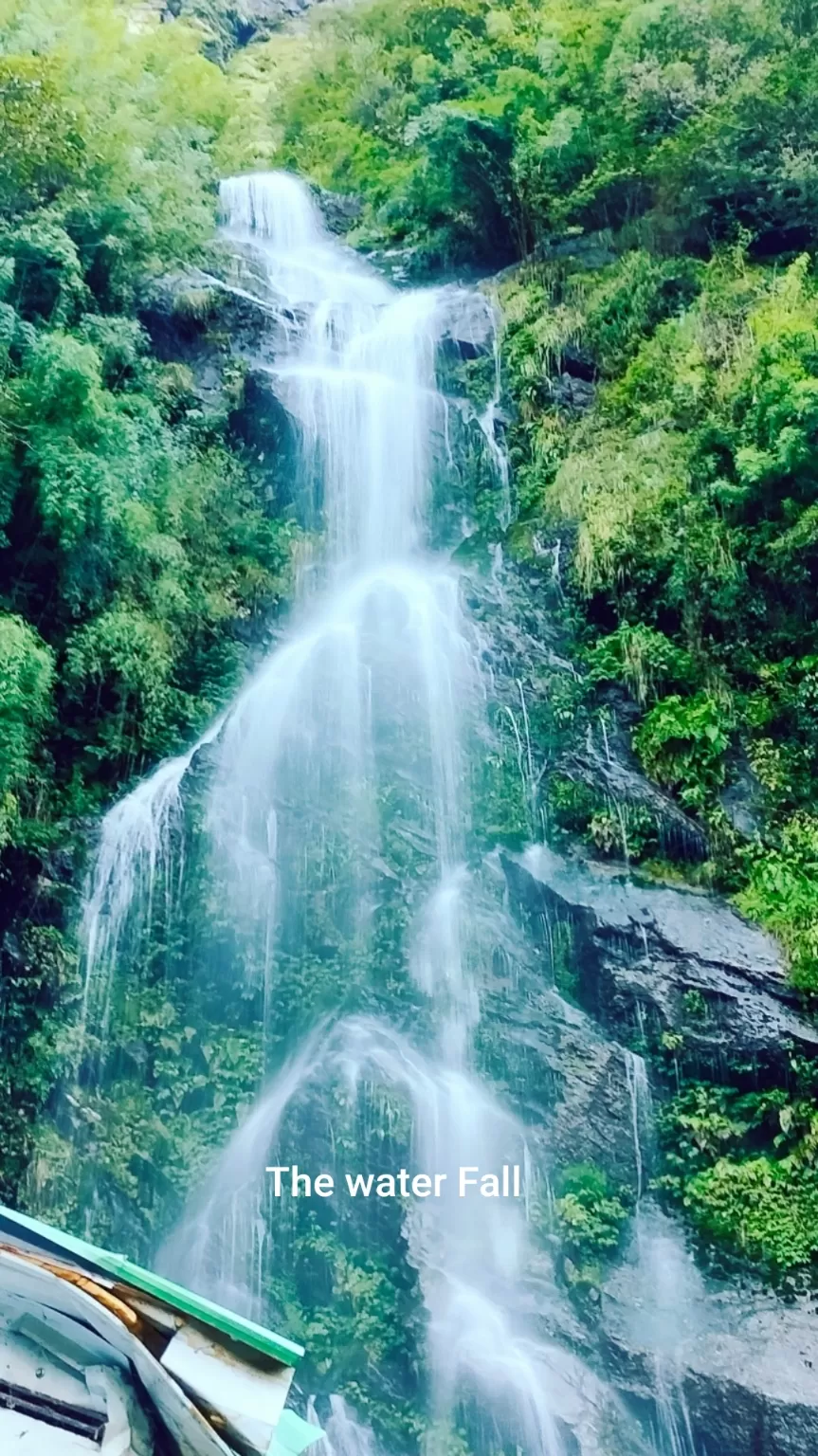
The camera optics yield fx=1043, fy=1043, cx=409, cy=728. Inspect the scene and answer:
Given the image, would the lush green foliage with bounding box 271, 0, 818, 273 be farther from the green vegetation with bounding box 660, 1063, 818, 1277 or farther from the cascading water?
the green vegetation with bounding box 660, 1063, 818, 1277

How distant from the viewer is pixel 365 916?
257 inches

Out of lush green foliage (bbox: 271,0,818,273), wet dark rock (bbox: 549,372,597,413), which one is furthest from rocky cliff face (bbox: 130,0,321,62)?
wet dark rock (bbox: 549,372,597,413)

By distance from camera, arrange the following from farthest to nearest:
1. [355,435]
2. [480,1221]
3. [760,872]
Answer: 1. [355,435]
2. [760,872]
3. [480,1221]

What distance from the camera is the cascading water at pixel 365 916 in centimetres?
557

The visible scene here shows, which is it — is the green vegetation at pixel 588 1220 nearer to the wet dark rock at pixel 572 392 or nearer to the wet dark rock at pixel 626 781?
the wet dark rock at pixel 626 781

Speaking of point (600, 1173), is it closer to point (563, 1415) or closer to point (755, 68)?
point (563, 1415)

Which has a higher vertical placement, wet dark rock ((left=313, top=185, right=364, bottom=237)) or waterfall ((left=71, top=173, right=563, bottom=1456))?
wet dark rock ((left=313, top=185, right=364, bottom=237))

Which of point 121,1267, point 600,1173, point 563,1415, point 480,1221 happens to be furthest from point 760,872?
point 121,1267

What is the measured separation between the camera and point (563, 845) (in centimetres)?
657

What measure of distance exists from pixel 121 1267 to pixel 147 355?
7.34 meters

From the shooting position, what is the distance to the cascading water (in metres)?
5.57

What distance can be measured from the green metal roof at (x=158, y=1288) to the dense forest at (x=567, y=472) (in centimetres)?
368

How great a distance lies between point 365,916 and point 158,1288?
4.02m

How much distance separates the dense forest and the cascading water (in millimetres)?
363
